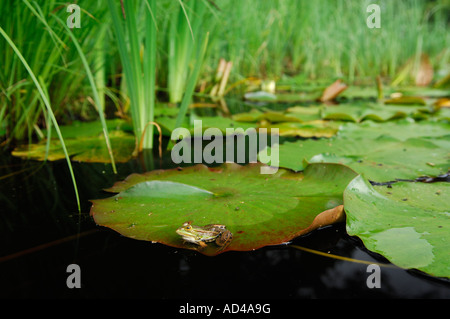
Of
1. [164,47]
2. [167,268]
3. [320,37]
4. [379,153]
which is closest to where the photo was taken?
[167,268]

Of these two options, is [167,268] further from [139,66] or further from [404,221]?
[139,66]

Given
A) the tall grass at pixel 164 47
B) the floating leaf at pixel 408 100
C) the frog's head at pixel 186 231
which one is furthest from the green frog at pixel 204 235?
the floating leaf at pixel 408 100

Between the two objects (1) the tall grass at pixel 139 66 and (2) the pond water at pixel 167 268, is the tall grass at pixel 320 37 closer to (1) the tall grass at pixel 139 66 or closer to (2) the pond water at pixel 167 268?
(1) the tall grass at pixel 139 66

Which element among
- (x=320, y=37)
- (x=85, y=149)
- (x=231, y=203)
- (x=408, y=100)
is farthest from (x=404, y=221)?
(x=320, y=37)

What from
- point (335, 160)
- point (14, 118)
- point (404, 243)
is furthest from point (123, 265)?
point (14, 118)

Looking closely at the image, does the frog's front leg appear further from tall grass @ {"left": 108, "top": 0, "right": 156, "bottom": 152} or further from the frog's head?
tall grass @ {"left": 108, "top": 0, "right": 156, "bottom": 152}
